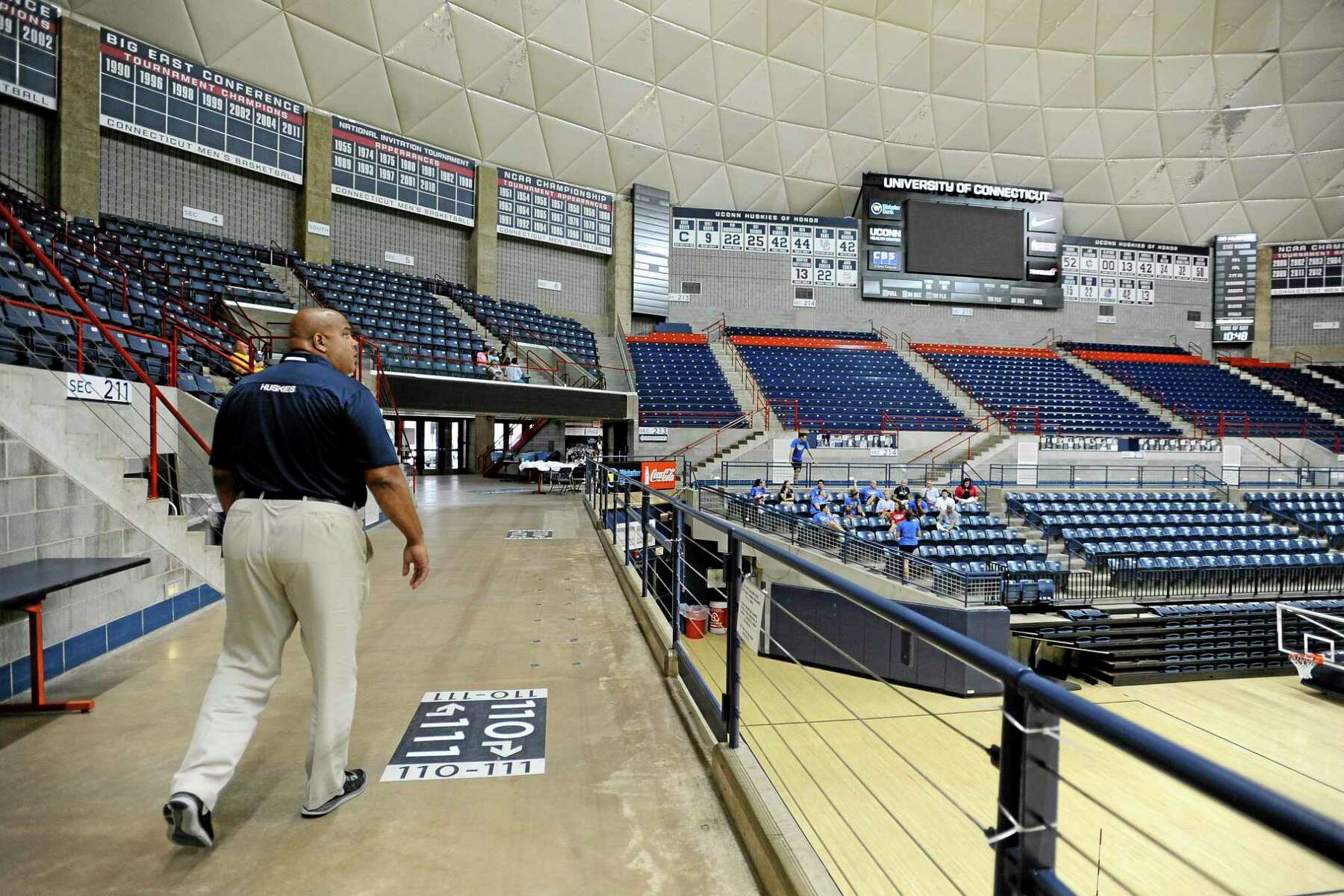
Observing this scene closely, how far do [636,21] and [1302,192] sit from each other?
26.9 meters

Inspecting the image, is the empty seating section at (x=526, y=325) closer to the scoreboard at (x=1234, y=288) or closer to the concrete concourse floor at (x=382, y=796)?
the concrete concourse floor at (x=382, y=796)

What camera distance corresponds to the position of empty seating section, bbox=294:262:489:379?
16.0 meters

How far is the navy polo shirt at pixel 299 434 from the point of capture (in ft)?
7.35

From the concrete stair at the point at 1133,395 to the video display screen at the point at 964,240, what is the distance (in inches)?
160

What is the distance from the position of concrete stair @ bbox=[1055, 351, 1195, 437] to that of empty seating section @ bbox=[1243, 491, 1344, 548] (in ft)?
15.2

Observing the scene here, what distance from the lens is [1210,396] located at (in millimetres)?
24125

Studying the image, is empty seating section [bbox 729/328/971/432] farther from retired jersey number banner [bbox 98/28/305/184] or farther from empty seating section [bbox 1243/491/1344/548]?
retired jersey number banner [bbox 98/28/305/184]

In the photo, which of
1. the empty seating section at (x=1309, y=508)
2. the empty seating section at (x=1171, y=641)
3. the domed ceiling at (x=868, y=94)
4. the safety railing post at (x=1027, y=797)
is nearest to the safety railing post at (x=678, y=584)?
the safety railing post at (x=1027, y=797)

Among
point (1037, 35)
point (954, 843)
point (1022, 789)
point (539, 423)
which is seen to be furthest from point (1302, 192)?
point (1022, 789)

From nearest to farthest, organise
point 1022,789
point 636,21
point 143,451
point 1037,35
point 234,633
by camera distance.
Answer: point 1022,789 → point 234,633 → point 143,451 → point 636,21 → point 1037,35

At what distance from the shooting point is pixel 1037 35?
933 inches

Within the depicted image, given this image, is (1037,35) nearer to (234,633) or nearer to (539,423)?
(539,423)

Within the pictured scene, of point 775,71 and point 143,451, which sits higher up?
point 775,71

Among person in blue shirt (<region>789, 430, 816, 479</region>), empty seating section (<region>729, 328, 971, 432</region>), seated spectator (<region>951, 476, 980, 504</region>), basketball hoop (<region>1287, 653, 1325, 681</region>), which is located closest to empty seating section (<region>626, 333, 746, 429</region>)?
empty seating section (<region>729, 328, 971, 432</region>)
